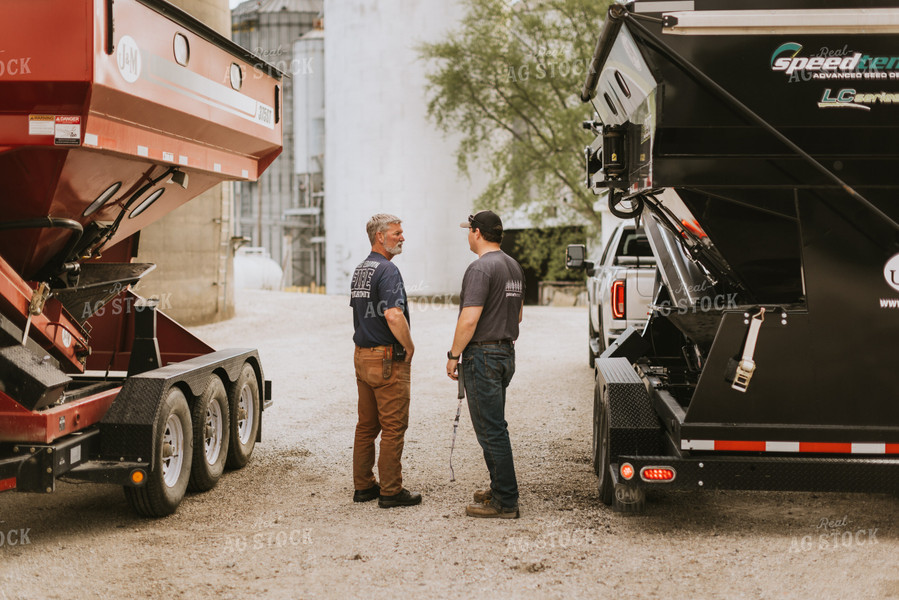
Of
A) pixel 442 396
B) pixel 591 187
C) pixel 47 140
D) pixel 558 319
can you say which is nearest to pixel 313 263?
pixel 558 319

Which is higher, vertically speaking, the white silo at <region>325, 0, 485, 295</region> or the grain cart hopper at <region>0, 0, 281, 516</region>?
the white silo at <region>325, 0, 485, 295</region>

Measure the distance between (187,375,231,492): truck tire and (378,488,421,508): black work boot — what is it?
1.33 metres

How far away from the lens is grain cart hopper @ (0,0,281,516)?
485cm

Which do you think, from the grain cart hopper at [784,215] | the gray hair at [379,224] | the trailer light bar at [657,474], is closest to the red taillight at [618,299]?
the gray hair at [379,224]

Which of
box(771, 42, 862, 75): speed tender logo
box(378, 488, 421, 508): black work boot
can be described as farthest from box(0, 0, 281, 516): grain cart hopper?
box(771, 42, 862, 75): speed tender logo

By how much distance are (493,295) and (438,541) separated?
1.61 metres

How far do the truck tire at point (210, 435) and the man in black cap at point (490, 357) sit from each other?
1951 mm

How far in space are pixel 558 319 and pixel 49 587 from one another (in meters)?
19.4

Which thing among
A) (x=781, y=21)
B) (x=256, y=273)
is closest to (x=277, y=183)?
(x=256, y=273)

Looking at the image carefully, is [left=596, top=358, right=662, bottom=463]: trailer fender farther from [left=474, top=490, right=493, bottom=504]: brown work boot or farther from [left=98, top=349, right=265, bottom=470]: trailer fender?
[left=98, top=349, right=265, bottom=470]: trailer fender

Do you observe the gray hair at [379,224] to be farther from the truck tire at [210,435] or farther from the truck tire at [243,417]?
the truck tire at [243,417]

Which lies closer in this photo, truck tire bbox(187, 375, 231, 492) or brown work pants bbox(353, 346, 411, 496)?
brown work pants bbox(353, 346, 411, 496)

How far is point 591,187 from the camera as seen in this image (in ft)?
27.6

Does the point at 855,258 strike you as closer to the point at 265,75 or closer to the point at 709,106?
the point at 709,106
